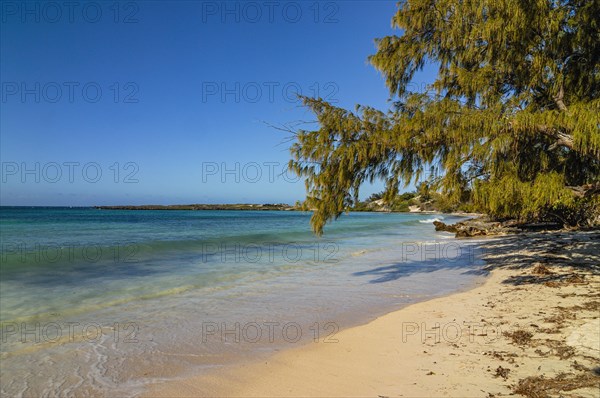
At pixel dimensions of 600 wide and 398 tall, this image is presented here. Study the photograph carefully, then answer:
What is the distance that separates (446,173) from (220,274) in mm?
7982

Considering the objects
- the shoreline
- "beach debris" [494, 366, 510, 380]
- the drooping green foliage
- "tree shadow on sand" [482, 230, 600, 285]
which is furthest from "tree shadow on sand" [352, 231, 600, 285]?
"beach debris" [494, 366, 510, 380]

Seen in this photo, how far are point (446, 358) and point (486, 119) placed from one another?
3.46 meters

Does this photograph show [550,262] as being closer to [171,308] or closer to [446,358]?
[446,358]

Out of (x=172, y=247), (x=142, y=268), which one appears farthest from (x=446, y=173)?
(x=172, y=247)

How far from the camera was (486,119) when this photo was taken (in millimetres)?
5500

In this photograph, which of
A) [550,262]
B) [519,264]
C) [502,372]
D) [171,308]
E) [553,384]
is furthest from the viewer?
[519,264]

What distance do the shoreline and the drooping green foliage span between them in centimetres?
172

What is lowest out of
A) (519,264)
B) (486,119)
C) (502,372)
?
(519,264)

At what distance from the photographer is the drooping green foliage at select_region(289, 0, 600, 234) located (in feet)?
17.7

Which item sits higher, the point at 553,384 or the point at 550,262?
the point at 553,384

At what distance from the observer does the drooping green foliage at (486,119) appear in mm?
5395

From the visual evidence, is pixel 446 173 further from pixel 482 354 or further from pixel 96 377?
pixel 96 377

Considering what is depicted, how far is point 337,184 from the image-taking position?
6852 millimetres

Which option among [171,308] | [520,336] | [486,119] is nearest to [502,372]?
[520,336]
